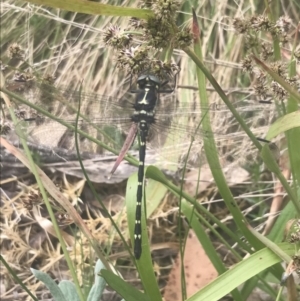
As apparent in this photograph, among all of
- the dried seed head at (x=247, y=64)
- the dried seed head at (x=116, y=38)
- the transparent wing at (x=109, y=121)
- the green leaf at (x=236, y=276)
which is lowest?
the green leaf at (x=236, y=276)

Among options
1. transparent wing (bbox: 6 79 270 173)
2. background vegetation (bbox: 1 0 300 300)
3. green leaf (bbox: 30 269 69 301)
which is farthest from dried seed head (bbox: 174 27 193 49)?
green leaf (bbox: 30 269 69 301)

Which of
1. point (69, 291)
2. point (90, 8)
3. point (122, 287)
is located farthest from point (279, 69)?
point (69, 291)

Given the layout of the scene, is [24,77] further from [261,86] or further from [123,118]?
[261,86]

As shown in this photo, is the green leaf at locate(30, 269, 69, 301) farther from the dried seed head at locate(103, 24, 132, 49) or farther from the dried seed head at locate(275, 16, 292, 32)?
the dried seed head at locate(275, 16, 292, 32)

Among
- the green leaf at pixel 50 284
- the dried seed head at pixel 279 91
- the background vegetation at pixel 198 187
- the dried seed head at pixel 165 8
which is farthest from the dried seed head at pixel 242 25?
the green leaf at pixel 50 284

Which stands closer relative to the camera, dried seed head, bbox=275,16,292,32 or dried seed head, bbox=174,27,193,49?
dried seed head, bbox=174,27,193,49

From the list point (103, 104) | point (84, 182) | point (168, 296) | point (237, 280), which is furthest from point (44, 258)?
point (237, 280)

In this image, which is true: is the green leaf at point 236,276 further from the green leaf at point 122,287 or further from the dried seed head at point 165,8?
the dried seed head at point 165,8

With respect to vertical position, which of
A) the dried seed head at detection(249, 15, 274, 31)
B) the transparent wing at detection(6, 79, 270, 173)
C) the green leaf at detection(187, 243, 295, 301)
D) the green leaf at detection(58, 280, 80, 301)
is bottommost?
the green leaf at detection(58, 280, 80, 301)
